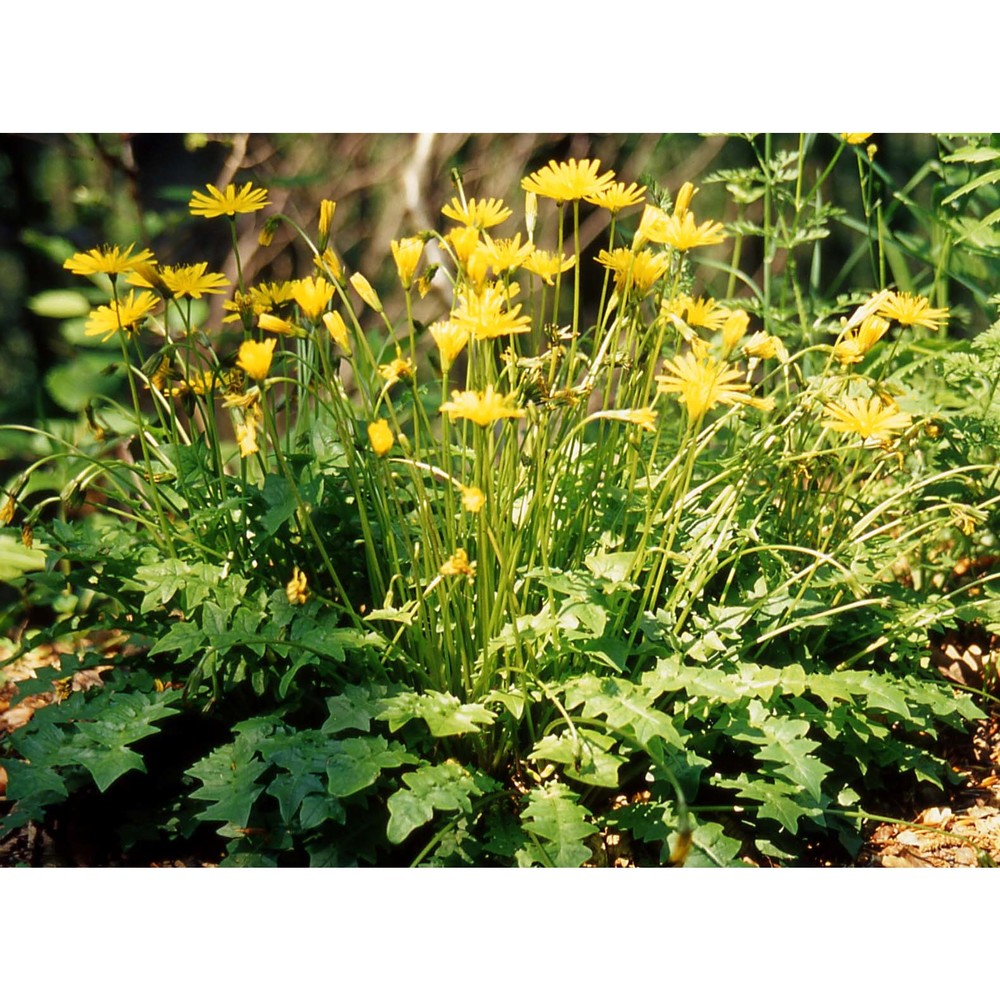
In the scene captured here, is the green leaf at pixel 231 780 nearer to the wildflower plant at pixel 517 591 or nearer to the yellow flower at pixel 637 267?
the wildflower plant at pixel 517 591

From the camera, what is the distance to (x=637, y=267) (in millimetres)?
1608

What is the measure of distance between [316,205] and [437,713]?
9.78ft

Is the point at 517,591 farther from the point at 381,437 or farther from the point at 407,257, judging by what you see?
the point at 407,257

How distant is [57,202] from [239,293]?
1793 millimetres

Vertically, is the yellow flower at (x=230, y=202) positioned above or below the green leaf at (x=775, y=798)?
above

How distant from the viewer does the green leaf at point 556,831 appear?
144 centimetres

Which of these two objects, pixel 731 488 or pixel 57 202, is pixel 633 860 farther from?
pixel 57 202

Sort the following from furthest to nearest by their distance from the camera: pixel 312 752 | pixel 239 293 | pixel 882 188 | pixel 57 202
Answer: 1. pixel 882 188
2. pixel 57 202
3. pixel 239 293
4. pixel 312 752

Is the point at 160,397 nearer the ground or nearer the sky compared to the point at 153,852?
nearer the sky

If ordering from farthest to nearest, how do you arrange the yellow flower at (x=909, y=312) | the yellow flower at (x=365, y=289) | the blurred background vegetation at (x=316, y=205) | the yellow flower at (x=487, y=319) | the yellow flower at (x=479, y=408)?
1. the blurred background vegetation at (x=316, y=205)
2. the yellow flower at (x=909, y=312)
3. the yellow flower at (x=365, y=289)
4. the yellow flower at (x=487, y=319)
5. the yellow flower at (x=479, y=408)

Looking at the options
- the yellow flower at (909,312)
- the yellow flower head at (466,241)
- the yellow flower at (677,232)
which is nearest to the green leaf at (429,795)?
the yellow flower head at (466,241)
